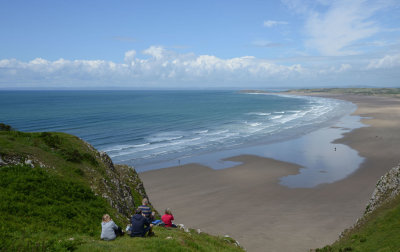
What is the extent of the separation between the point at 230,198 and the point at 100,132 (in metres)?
43.9

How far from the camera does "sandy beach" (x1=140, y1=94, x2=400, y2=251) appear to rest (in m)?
21.9

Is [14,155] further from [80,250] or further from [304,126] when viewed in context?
[304,126]

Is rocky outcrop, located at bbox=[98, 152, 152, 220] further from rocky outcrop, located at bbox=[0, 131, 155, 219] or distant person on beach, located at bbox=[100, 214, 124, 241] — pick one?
distant person on beach, located at bbox=[100, 214, 124, 241]

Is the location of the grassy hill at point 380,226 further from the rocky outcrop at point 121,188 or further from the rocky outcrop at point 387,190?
the rocky outcrop at point 121,188

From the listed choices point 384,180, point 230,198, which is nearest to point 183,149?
point 230,198

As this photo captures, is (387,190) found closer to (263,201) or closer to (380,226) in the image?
(380,226)

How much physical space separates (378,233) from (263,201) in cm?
1354

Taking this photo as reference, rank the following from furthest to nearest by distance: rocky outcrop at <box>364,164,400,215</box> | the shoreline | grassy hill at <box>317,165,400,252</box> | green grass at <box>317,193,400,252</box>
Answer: the shoreline < rocky outcrop at <box>364,164,400,215</box> < grassy hill at <box>317,165,400,252</box> < green grass at <box>317,193,400,252</box>

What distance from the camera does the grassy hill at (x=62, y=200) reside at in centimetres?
956

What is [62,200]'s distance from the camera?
12539 mm

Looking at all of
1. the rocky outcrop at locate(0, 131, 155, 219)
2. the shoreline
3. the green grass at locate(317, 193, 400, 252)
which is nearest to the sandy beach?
the shoreline

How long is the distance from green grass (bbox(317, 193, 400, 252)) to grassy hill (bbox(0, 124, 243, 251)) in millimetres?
7072

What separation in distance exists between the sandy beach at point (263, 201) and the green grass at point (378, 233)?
3.60 metres

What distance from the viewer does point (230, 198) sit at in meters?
29.5
